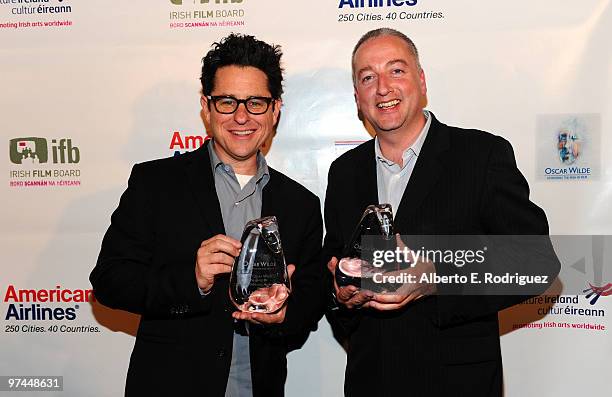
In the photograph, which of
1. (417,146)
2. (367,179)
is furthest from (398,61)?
(367,179)

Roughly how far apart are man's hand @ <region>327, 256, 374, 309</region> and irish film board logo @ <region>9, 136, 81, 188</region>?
1358 millimetres

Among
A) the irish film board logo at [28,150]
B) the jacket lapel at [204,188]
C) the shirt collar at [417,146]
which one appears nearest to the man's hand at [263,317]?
the jacket lapel at [204,188]

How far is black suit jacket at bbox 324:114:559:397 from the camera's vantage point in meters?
1.63

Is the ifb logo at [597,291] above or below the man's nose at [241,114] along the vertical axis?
below

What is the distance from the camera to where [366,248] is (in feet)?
5.10

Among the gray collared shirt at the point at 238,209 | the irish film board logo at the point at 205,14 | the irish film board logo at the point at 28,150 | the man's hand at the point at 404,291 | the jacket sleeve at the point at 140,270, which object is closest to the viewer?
the man's hand at the point at 404,291

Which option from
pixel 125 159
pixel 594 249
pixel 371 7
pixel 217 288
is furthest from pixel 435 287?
pixel 125 159

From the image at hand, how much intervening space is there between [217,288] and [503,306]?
780 millimetres

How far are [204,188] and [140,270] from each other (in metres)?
0.29

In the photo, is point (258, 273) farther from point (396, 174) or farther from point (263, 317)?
point (396, 174)

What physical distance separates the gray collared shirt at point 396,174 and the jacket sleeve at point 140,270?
0.59 meters

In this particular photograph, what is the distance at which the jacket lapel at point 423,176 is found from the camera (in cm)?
165

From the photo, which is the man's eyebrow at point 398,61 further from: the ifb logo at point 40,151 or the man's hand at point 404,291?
the ifb logo at point 40,151

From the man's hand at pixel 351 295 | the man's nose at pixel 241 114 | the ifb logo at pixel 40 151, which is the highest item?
the man's nose at pixel 241 114
